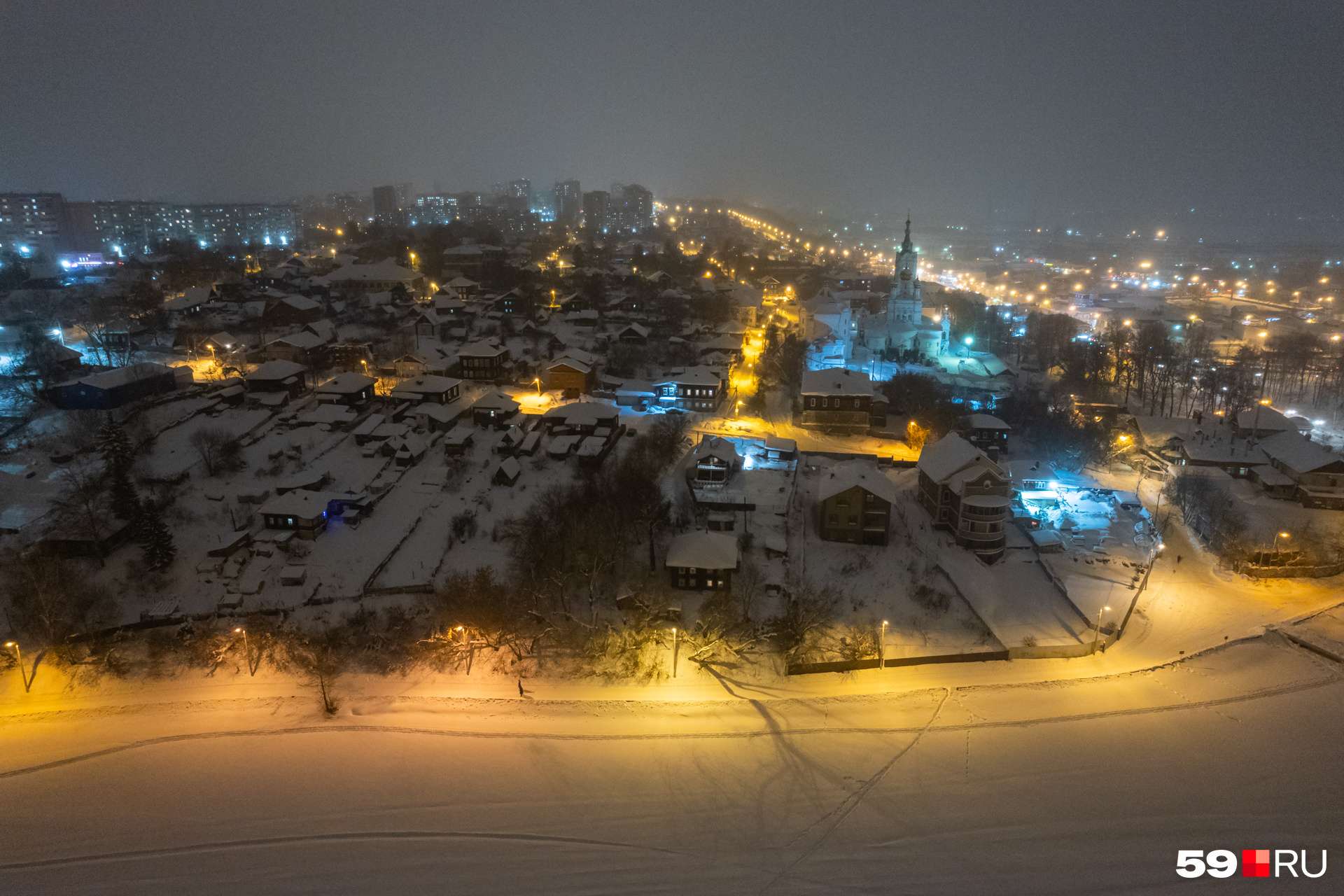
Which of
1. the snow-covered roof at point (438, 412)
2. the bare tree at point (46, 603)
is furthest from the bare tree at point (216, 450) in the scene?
the snow-covered roof at point (438, 412)

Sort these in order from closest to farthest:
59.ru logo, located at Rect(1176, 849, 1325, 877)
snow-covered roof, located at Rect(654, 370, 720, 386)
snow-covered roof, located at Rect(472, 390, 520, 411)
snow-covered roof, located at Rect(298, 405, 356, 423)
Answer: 59.ru logo, located at Rect(1176, 849, 1325, 877), snow-covered roof, located at Rect(298, 405, 356, 423), snow-covered roof, located at Rect(472, 390, 520, 411), snow-covered roof, located at Rect(654, 370, 720, 386)

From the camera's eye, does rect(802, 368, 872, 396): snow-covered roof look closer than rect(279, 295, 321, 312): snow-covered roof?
Yes

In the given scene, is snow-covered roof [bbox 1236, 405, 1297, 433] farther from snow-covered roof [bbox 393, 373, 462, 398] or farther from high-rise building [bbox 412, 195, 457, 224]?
high-rise building [bbox 412, 195, 457, 224]

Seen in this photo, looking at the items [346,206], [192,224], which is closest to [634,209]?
[346,206]

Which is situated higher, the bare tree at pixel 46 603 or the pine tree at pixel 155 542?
the pine tree at pixel 155 542

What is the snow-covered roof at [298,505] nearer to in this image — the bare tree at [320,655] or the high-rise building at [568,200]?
the bare tree at [320,655]

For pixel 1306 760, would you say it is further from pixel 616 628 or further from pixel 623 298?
pixel 623 298

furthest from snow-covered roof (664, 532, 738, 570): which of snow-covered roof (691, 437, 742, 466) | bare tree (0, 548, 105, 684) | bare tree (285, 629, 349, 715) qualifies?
bare tree (0, 548, 105, 684)
